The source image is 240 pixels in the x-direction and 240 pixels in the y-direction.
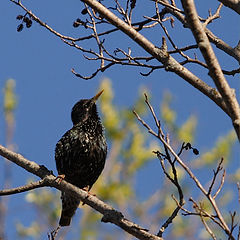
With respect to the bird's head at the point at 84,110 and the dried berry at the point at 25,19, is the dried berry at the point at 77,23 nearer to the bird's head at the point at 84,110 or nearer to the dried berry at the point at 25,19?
the dried berry at the point at 25,19

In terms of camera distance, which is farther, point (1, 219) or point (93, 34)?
point (1, 219)

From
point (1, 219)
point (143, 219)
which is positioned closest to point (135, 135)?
point (143, 219)

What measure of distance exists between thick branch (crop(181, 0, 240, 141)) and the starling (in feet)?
11.8

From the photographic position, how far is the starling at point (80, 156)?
22.0 ft

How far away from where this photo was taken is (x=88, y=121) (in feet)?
23.0

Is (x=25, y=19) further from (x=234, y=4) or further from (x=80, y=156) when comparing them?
(x=80, y=156)

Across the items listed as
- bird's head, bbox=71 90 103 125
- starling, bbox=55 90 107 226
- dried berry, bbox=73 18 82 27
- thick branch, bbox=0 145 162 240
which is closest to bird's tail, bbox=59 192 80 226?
starling, bbox=55 90 107 226

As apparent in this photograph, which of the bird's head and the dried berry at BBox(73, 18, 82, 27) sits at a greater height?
the bird's head

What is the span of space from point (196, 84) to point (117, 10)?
1.47m

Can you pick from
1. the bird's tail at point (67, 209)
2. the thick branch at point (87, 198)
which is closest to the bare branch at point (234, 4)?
the thick branch at point (87, 198)

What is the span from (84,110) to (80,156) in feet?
2.33

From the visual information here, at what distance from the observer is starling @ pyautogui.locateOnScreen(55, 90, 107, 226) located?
22.0 ft

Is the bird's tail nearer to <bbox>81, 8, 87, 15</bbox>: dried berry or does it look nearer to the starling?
the starling

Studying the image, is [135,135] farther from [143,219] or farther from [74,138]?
[74,138]
